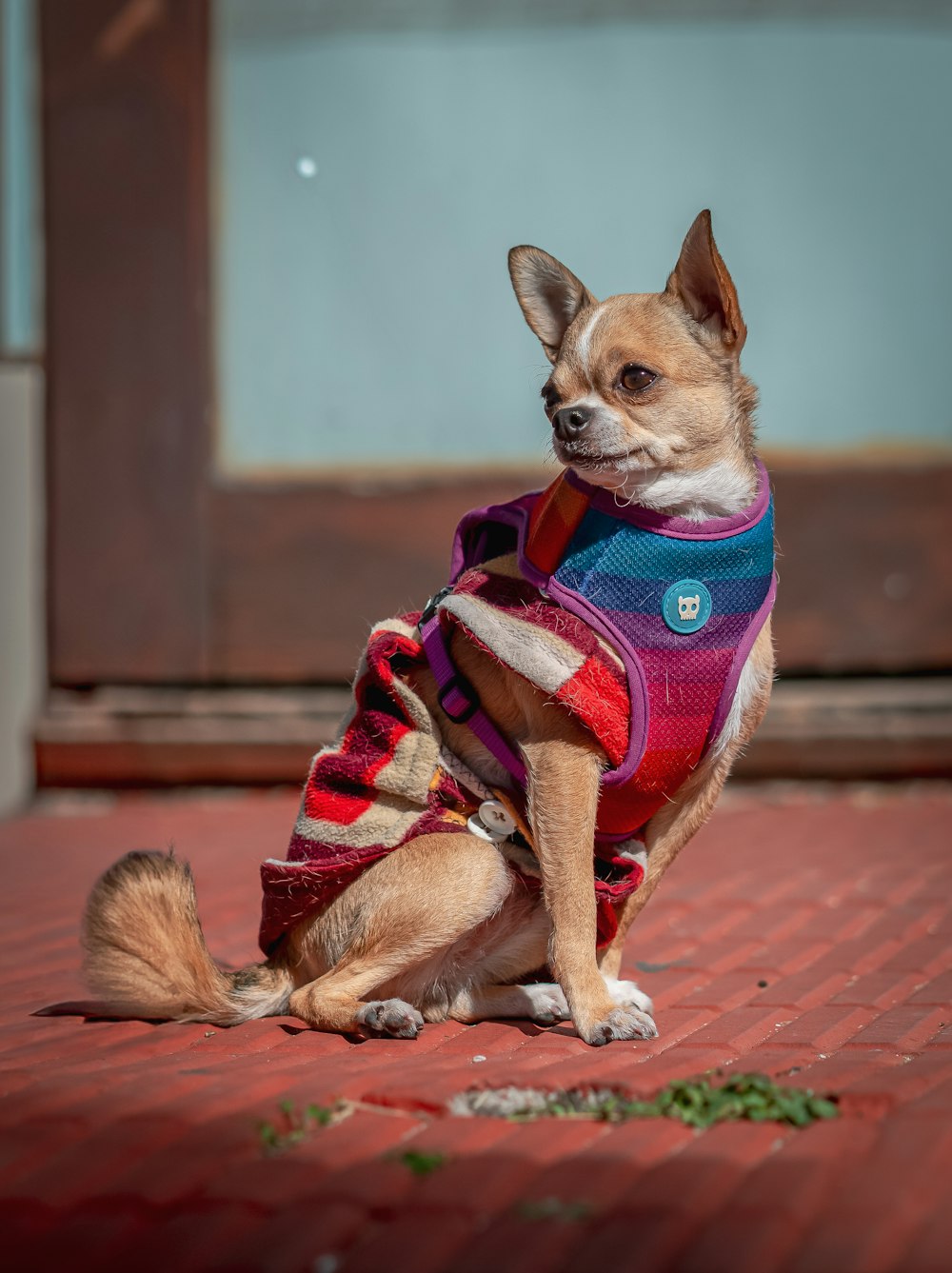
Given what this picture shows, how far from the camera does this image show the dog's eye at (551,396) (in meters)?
3.17

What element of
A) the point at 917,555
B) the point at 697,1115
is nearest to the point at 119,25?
the point at 917,555

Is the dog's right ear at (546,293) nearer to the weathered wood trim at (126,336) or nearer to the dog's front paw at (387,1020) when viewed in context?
the dog's front paw at (387,1020)

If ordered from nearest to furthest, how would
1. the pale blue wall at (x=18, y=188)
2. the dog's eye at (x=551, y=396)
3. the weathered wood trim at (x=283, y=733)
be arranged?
the dog's eye at (x=551, y=396) → the weathered wood trim at (x=283, y=733) → the pale blue wall at (x=18, y=188)

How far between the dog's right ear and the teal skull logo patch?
28.4 inches

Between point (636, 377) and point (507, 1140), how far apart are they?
5.21ft

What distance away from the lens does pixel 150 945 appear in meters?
3.07

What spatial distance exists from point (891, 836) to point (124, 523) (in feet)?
12.0

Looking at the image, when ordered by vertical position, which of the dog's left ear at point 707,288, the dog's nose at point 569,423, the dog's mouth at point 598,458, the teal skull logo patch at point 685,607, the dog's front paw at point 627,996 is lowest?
the dog's front paw at point 627,996

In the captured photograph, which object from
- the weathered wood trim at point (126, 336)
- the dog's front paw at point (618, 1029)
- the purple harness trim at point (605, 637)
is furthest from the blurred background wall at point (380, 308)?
the dog's front paw at point (618, 1029)

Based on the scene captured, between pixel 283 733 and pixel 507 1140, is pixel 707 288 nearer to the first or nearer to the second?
pixel 507 1140

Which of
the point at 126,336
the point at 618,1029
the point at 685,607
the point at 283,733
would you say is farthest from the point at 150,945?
the point at 126,336

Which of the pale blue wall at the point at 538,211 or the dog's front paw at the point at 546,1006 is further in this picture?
the pale blue wall at the point at 538,211

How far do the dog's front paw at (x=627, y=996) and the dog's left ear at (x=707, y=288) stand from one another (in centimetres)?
140

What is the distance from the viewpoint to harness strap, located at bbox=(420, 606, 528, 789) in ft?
10.00
